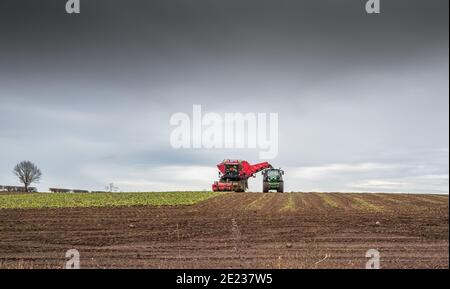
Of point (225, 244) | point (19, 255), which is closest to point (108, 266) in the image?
point (19, 255)

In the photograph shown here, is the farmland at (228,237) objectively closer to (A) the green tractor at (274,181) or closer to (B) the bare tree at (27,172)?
(A) the green tractor at (274,181)

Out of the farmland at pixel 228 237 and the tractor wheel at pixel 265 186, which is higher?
the tractor wheel at pixel 265 186

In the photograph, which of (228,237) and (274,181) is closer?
(228,237)

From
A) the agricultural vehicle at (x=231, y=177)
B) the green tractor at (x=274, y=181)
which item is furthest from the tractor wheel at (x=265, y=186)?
the agricultural vehicle at (x=231, y=177)

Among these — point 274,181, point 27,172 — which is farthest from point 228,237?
point 27,172

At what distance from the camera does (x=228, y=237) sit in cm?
1925

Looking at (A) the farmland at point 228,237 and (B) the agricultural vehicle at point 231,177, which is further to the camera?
(B) the agricultural vehicle at point 231,177

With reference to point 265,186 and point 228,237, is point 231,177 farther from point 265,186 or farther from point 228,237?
point 228,237

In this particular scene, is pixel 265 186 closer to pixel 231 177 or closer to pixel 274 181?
pixel 274 181

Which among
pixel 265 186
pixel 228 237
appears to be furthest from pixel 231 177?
pixel 228 237

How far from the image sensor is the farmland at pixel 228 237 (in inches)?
577

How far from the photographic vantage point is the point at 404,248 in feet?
55.4

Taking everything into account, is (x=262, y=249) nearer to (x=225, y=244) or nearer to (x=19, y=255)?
(x=225, y=244)

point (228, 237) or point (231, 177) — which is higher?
point (231, 177)
